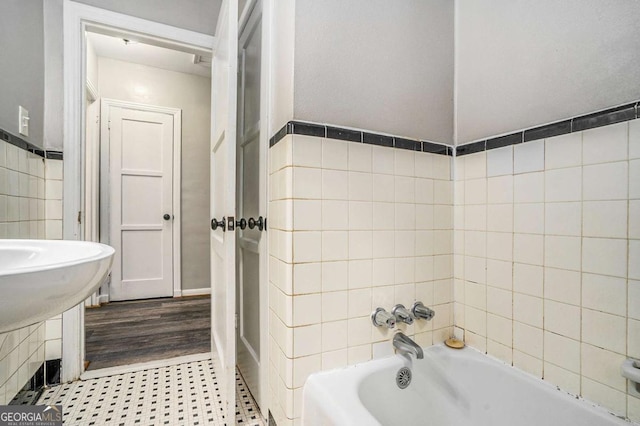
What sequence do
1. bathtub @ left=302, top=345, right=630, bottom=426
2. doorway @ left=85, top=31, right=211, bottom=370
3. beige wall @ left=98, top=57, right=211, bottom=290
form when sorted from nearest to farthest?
bathtub @ left=302, top=345, right=630, bottom=426 → doorway @ left=85, top=31, right=211, bottom=370 → beige wall @ left=98, top=57, right=211, bottom=290

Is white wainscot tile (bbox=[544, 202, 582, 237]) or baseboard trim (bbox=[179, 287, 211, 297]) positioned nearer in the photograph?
white wainscot tile (bbox=[544, 202, 582, 237])

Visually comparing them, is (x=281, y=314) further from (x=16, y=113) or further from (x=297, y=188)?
(x=16, y=113)

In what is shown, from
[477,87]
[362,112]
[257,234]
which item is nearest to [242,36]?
[362,112]

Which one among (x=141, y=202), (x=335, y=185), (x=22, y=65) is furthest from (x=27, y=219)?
(x=141, y=202)

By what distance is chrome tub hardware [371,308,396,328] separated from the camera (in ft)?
3.60

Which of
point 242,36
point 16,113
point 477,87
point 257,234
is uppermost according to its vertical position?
point 242,36

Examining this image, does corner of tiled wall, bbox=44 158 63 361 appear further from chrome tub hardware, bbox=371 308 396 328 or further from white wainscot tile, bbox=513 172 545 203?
white wainscot tile, bbox=513 172 545 203

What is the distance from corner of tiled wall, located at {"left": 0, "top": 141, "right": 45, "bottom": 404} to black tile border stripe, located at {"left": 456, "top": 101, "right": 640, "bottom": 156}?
1.91m

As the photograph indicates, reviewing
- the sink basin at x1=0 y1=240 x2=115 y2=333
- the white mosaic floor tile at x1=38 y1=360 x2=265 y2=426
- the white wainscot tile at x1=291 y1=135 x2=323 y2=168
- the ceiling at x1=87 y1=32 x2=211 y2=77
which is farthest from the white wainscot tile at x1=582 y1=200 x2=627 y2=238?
the ceiling at x1=87 y1=32 x2=211 y2=77

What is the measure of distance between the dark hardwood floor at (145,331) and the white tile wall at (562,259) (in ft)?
5.93

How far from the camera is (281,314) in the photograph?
1.06 meters

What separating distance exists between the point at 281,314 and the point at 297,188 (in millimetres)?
471

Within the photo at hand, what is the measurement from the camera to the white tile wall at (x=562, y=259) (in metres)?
0.84

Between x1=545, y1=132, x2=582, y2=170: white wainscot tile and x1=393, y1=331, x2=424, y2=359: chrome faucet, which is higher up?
x1=545, y1=132, x2=582, y2=170: white wainscot tile
